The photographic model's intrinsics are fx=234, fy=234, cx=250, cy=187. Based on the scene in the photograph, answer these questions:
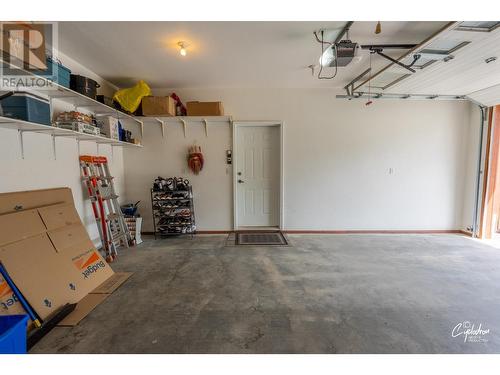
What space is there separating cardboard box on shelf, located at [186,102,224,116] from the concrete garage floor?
2.25m

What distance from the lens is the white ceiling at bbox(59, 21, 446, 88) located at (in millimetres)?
2340

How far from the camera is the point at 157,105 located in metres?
3.80

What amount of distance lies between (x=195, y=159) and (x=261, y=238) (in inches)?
71.9

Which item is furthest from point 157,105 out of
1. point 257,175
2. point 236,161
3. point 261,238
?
point 261,238

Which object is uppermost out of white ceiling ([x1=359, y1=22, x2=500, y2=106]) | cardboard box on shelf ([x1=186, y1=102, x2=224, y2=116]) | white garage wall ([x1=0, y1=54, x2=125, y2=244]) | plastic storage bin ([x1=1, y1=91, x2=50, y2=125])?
white ceiling ([x1=359, y1=22, x2=500, y2=106])

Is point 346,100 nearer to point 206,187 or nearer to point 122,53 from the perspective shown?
point 206,187

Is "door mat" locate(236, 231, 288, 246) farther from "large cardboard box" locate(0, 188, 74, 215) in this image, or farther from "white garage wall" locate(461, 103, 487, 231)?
"white garage wall" locate(461, 103, 487, 231)

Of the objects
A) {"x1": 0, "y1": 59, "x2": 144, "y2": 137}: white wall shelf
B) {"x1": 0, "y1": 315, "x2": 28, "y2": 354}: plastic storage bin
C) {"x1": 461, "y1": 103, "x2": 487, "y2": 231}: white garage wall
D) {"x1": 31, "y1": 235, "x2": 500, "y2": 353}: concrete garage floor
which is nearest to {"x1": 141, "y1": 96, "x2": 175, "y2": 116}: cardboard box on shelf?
{"x1": 0, "y1": 59, "x2": 144, "y2": 137}: white wall shelf

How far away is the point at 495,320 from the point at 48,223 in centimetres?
409

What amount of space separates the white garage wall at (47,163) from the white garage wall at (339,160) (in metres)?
1.05

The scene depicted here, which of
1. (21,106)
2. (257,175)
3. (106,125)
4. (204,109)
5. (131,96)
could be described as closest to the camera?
(21,106)

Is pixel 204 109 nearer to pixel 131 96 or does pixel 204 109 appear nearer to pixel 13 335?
pixel 131 96

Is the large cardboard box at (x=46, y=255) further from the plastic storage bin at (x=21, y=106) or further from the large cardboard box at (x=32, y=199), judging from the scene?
the plastic storage bin at (x=21, y=106)

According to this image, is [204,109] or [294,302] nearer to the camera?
[294,302]
